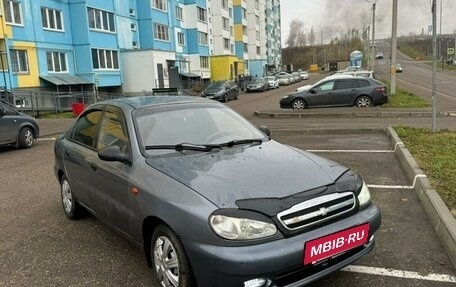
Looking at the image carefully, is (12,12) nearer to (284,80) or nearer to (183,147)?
(183,147)

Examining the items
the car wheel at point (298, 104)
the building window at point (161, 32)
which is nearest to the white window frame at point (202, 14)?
the building window at point (161, 32)

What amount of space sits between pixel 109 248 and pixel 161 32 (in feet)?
127

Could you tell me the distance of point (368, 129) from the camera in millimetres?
11133

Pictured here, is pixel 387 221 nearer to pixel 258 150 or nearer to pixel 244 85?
pixel 258 150

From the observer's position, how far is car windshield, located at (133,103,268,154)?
3850 mm

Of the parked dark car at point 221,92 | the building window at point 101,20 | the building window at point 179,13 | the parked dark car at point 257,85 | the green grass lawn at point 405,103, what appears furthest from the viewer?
the building window at point 179,13

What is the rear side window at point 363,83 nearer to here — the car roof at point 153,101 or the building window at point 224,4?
the car roof at point 153,101

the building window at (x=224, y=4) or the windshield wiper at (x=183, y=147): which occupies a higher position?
the building window at (x=224, y=4)

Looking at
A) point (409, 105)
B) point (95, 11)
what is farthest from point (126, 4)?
point (409, 105)

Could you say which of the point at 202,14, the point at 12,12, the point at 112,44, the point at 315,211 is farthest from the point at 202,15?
the point at 315,211

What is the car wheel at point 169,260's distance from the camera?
→ 9.64 ft

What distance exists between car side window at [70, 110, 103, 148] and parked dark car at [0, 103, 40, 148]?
676 cm

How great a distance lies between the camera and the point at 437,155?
6887 mm

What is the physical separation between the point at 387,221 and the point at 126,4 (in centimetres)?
3570
